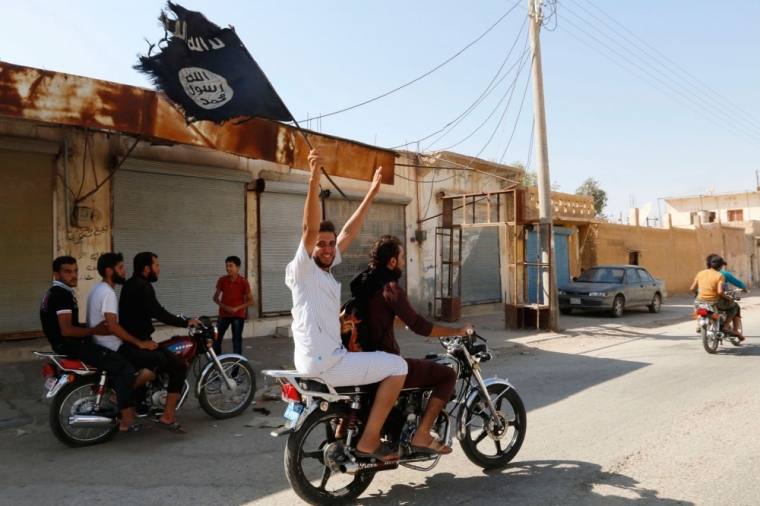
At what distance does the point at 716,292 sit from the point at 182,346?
362 inches

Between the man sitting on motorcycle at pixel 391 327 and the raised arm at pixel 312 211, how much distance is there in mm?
649

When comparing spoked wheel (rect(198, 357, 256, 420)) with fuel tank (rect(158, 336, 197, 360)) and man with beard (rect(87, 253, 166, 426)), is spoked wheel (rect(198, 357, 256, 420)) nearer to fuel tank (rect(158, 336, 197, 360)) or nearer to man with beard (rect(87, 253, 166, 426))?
fuel tank (rect(158, 336, 197, 360))

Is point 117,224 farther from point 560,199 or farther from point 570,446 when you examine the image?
point 560,199

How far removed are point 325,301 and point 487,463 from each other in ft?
6.27

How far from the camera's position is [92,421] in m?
5.66

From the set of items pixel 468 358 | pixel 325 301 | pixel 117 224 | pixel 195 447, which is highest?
pixel 117 224

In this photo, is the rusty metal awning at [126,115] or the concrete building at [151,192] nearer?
the rusty metal awning at [126,115]

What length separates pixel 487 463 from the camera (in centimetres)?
472

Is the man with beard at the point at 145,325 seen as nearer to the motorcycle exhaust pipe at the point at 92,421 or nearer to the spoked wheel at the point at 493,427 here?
the motorcycle exhaust pipe at the point at 92,421

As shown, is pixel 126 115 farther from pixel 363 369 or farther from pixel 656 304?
pixel 656 304

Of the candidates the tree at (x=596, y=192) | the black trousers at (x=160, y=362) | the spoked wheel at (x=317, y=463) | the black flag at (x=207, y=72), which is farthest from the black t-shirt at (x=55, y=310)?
the tree at (x=596, y=192)

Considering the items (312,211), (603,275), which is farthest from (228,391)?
(603,275)

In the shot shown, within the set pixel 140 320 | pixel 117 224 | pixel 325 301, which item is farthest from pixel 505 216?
pixel 325 301

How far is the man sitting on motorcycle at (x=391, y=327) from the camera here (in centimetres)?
424
